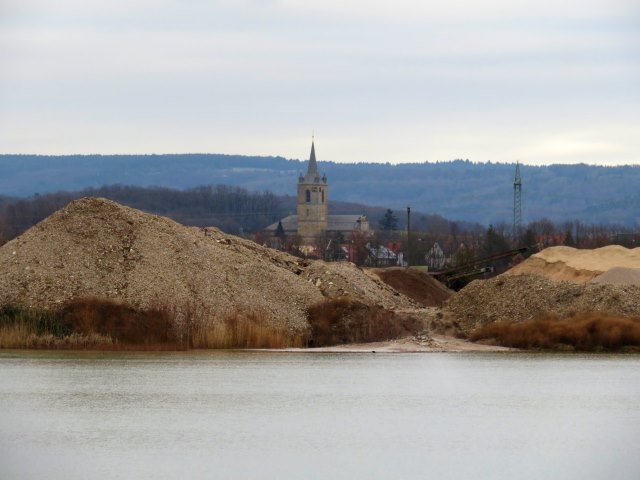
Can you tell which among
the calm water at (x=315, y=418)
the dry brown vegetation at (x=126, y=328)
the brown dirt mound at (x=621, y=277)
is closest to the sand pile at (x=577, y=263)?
the brown dirt mound at (x=621, y=277)

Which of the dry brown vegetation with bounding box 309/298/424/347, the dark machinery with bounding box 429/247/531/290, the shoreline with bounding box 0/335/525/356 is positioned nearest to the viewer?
the shoreline with bounding box 0/335/525/356

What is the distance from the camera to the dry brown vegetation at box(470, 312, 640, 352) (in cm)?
4541

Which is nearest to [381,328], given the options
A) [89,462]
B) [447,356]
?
[447,356]

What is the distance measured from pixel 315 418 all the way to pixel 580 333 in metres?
20.2

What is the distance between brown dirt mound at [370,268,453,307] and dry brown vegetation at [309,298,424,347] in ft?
55.8

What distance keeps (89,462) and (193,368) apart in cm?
1600

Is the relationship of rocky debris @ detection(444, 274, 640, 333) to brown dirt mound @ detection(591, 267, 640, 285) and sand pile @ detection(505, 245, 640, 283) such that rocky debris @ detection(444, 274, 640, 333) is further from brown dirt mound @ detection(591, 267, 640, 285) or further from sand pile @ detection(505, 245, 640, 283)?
sand pile @ detection(505, 245, 640, 283)

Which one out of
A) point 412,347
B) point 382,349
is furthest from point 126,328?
point 412,347

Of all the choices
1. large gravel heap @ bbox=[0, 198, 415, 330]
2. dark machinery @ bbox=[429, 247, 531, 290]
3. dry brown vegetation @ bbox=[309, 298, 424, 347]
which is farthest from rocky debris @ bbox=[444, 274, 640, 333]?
dark machinery @ bbox=[429, 247, 531, 290]

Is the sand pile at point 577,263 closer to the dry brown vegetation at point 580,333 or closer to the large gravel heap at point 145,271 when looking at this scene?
the dry brown vegetation at point 580,333

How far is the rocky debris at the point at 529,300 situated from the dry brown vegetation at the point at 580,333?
87 cm

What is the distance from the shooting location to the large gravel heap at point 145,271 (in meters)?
44.9

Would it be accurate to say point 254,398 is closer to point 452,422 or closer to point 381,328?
point 452,422

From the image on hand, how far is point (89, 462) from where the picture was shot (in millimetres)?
22094
